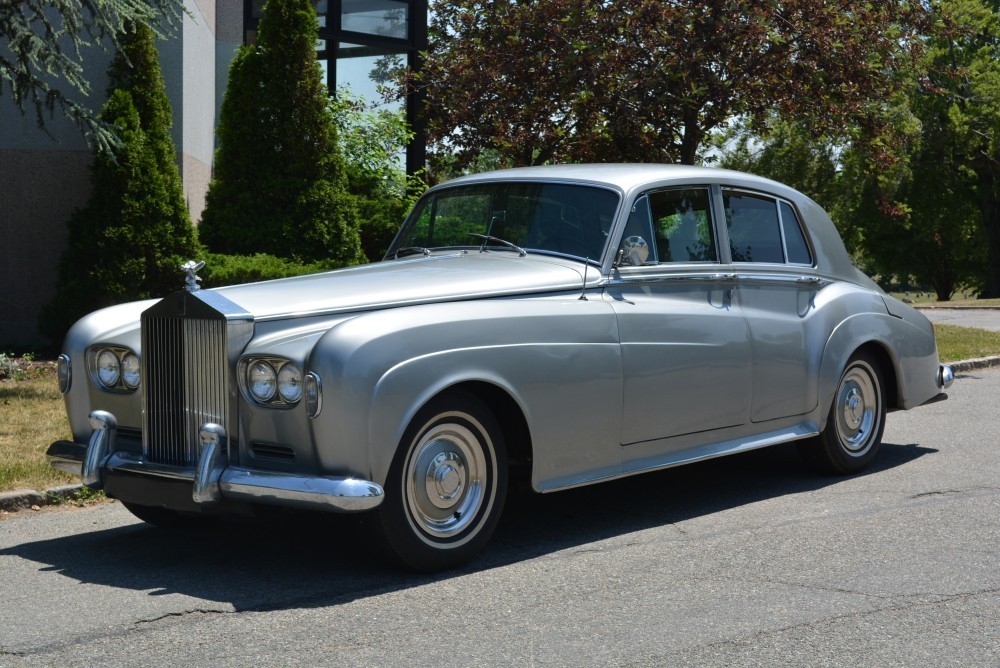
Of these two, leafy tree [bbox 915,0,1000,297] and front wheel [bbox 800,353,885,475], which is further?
leafy tree [bbox 915,0,1000,297]

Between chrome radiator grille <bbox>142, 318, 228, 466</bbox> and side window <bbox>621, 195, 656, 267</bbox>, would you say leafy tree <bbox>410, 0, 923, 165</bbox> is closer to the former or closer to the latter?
side window <bbox>621, 195, 656, 267</bbox>

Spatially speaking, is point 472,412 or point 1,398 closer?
point 472,412

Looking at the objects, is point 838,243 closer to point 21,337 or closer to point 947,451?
point 947,451

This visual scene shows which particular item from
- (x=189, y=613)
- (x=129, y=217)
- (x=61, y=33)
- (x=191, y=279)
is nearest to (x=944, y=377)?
(x=191, y=279)

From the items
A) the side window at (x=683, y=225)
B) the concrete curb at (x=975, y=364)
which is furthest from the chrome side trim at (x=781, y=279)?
the concrete curb at (x=975, y=364)

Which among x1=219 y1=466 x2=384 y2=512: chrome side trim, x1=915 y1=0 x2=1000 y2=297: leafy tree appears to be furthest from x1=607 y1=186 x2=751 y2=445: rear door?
x1=915 y1=0 x2=1000 y2=297: leafy tree

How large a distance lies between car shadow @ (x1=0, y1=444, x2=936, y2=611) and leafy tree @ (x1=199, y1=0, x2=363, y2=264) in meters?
6.82

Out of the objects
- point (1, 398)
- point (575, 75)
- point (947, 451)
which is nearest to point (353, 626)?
point (947, 451)

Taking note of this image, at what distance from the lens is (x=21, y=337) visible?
507 inches

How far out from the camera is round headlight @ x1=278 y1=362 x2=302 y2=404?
4734 millimetres

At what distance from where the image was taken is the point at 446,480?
16.7 ft

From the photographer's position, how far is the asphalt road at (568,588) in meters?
4.08

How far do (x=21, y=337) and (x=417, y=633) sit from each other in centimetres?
997

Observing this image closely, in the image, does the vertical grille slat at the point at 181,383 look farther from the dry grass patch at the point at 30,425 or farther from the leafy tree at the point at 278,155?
the leafy tree at the point at 278,155
